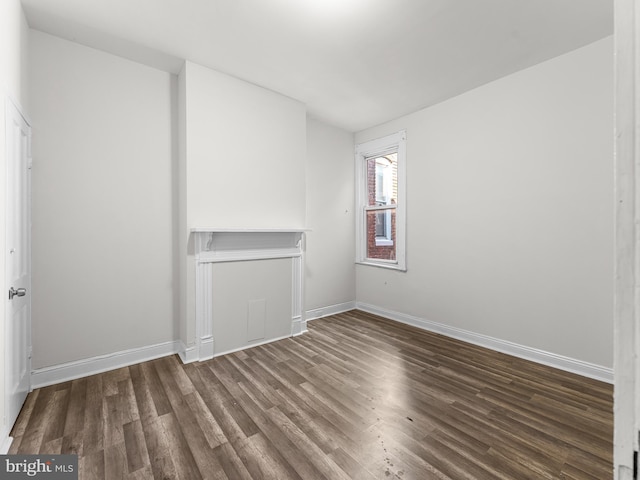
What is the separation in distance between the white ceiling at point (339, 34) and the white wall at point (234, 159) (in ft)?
0.85

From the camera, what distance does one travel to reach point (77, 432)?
6.18 ft

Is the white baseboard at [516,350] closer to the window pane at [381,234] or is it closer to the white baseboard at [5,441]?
the window pane at [381,234]

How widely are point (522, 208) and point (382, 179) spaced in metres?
2.09

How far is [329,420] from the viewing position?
2.02 m

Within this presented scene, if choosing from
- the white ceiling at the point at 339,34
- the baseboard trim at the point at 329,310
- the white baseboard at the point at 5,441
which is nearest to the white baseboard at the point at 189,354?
the white baseboard at the point at 5,441

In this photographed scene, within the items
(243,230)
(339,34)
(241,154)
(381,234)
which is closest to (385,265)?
(381,234)

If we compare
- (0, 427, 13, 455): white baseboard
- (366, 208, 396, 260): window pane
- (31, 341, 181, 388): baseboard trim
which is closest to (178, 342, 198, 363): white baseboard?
(31, 341, 181, 388): baseboard trim

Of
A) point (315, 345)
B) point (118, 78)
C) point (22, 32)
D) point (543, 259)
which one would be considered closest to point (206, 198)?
point (118, 78)

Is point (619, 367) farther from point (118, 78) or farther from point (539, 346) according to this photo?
point (118, 78)

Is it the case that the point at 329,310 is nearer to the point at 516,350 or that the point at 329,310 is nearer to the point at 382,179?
the point at 382,179

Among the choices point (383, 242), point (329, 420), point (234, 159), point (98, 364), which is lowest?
point (329, 420)

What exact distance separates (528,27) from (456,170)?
1.43 metres

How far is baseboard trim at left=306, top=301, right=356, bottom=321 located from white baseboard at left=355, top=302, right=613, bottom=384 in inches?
27.5

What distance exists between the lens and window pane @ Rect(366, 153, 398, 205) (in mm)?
4489
